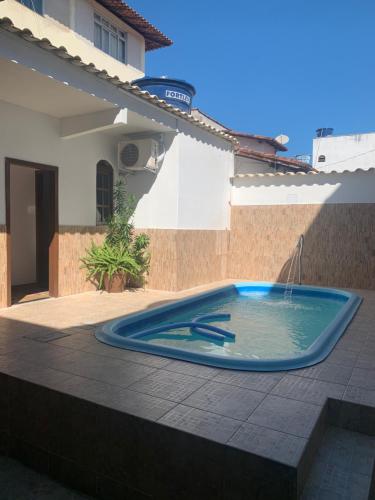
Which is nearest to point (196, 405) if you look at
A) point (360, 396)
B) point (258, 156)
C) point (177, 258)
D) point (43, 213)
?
point (360, 396)

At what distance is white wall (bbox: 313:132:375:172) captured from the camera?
26.6 m

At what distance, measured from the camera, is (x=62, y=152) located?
784 cm

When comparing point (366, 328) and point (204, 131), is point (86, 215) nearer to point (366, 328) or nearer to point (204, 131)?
point (204, 131)

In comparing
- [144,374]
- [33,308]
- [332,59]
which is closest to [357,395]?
[144,374]

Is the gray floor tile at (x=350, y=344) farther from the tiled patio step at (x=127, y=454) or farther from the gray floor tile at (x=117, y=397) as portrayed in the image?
the gray floor tile at (x=117, y=397)

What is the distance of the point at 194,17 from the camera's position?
14.9 metres

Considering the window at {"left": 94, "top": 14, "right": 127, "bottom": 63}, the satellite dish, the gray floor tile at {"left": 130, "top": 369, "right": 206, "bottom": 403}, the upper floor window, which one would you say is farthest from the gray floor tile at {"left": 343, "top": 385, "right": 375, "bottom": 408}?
the satellite dish

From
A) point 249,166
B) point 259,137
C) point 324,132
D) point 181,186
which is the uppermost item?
point 324,132

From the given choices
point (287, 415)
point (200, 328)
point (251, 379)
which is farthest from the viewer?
point (200, 328)

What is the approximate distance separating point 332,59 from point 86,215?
1628 cm

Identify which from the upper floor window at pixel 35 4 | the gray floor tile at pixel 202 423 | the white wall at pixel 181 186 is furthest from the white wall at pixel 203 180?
the gray floor tile at pixel 202 423

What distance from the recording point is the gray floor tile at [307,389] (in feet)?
10.5

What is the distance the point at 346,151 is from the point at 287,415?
1084 inches

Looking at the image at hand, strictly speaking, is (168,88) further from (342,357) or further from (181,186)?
(342,357)
